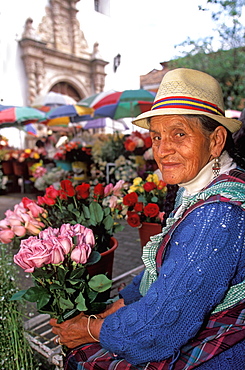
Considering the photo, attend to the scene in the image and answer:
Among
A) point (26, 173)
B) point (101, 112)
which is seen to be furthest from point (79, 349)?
point (26, 173)

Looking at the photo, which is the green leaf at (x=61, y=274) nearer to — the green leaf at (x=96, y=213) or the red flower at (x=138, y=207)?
the green leaf at (x=96, y=213)

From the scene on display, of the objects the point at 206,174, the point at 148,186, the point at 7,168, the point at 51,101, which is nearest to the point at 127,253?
the point at 148,186

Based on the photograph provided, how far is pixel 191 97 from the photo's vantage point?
3.69 feet

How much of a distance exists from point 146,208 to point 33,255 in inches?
48.6

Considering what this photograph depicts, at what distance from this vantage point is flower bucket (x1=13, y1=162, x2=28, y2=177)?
891cm

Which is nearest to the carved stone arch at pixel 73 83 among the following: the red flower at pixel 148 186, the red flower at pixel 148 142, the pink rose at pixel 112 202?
the red flower at pixel 148 142

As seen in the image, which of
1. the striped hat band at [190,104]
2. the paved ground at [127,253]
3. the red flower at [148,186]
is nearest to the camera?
the striped hat band at [190,104]

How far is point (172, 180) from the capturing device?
3.91 feet

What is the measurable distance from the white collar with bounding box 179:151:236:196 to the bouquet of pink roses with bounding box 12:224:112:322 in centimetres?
47

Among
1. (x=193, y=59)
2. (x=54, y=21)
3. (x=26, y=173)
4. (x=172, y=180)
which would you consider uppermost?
(x=54, y=21)

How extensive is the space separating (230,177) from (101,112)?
7.66m

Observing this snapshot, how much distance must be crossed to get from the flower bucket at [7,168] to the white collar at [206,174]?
893 cm

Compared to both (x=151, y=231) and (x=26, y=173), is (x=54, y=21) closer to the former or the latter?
(x=26, y=173)

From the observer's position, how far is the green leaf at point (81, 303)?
1.20 meters
